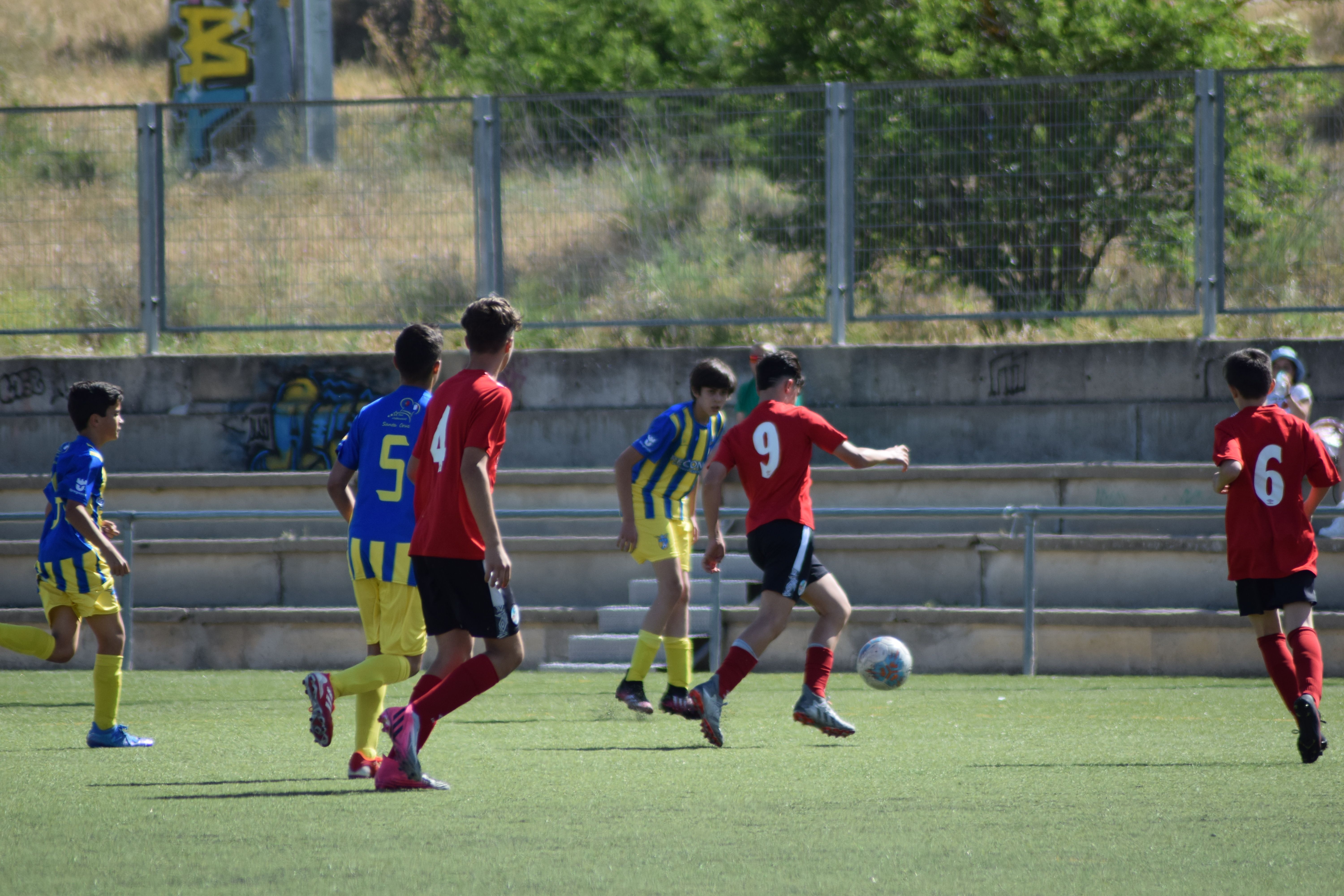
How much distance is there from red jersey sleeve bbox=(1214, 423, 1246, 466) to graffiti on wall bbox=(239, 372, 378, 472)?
8387mm

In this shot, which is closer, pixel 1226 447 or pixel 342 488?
pixel 342 488

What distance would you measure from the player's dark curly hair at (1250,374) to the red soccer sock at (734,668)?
8.33 ft

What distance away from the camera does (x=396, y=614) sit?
6410 millimetres

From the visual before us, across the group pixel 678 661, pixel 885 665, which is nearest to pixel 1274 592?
pixel 885 665

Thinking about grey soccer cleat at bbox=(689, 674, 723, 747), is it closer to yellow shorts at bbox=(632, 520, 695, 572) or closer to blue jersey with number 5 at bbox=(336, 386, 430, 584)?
yellow shorts at bbox=(632, 520, 695, 572)

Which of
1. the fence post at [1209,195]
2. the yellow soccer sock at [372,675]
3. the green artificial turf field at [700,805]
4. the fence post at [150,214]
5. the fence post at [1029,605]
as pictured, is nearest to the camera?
the green artificial turf field at [700,805]

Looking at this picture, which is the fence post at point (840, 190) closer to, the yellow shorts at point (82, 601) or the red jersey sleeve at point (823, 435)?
the red jersey sleeve at point (823, 435)

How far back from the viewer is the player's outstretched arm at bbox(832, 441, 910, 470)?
7465mm

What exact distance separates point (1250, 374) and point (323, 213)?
920cm

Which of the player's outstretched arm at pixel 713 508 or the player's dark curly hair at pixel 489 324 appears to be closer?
the player's dark curly hair at pixel 489 324

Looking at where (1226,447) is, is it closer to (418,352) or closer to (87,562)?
(418,352)

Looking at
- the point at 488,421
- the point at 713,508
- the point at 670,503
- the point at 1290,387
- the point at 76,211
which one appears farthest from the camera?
the point at 76,211

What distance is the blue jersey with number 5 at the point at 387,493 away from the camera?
6.39 metres

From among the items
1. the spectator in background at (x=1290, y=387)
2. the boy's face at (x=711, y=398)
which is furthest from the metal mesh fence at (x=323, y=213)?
the spectator in background at (x=1290, y=387)
